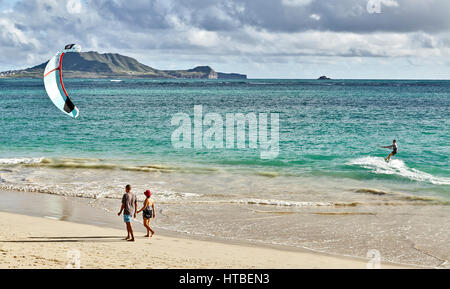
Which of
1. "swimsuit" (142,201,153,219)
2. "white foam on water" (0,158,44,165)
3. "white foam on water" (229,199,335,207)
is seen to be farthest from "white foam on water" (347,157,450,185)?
"white foam on water" (0,158,44,165)

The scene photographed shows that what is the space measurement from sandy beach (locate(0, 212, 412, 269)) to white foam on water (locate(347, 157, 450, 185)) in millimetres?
11927

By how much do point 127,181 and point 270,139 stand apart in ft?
52.6

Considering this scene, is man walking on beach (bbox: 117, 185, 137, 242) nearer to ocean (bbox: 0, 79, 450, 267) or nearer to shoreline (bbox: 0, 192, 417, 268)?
shoreline (bbox: 0, 192, 417, 268)

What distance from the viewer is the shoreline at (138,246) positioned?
10.4 metres

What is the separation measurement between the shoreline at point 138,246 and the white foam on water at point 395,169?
11740mm

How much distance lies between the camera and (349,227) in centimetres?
1420

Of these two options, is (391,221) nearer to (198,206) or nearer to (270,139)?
(198,206)

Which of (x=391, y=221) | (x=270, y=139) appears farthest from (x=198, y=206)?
(x=270, y=139)

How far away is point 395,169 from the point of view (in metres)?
23.8

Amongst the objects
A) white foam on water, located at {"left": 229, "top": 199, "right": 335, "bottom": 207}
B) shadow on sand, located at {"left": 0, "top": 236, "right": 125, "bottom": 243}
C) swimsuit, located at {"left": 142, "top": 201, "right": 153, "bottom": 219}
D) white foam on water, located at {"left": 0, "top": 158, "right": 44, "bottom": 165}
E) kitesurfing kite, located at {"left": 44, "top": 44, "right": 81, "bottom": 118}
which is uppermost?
kitesurfing kite, located at {"left": 44, "top": 44, "right": 81, "bottom": 118}

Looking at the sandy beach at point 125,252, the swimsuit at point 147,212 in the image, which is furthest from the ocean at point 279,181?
the swimsuit at point 147,212

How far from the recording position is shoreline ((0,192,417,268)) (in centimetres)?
1037

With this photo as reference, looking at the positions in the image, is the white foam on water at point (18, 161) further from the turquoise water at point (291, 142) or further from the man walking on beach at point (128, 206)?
the man walking on beach at point (128, 206)

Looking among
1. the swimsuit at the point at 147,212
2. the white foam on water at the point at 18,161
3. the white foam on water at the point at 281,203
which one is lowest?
the white foam on water at the point at 281,203
